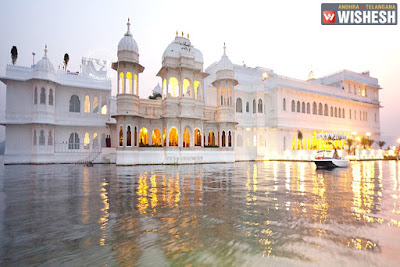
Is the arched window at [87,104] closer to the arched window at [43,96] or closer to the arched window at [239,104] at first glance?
the arched window at [43,96]

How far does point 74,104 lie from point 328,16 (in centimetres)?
2621

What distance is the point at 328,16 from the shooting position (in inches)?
703

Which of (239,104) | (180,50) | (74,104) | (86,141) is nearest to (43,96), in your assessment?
(74,104)

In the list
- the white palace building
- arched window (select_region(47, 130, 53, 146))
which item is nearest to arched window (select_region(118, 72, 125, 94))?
the white palace building

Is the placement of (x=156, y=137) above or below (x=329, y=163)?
above

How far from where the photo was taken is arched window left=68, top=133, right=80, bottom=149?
2592cm

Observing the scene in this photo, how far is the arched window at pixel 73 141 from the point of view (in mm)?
25920

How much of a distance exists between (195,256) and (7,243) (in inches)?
109

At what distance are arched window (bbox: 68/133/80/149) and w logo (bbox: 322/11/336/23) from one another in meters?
26.4

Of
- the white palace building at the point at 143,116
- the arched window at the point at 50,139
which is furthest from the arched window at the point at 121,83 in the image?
the arched window at the point at 50,139

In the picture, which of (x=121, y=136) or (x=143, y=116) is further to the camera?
(x=143, y=116)

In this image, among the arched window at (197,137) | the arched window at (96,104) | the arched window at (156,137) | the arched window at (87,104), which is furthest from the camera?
the arched window at (96,104)

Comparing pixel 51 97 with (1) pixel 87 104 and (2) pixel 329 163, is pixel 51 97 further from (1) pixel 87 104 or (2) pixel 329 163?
(2) pixel 329 163

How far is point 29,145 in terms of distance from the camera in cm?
2417
